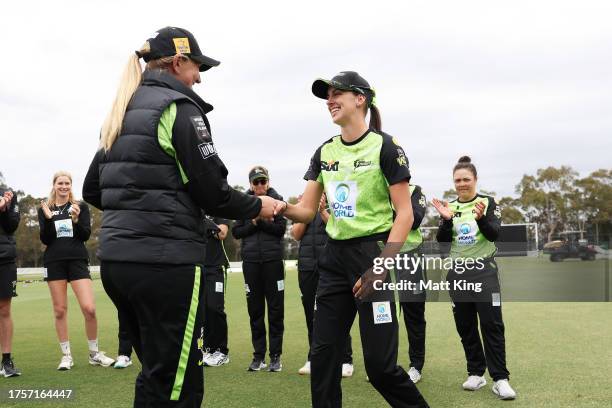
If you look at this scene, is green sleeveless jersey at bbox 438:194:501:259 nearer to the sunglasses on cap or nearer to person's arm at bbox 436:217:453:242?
person's arm at bbox 436:217:453:242

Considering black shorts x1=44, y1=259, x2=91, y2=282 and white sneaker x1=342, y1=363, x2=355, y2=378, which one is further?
black shorts x1=44, y1=259, x2=91, y2=282

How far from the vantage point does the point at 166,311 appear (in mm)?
3141

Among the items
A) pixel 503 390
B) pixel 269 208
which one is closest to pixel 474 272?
pixel 503 390

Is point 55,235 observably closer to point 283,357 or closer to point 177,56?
point 283,357

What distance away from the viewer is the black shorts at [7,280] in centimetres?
734

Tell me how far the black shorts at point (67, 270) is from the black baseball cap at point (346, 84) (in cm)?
476

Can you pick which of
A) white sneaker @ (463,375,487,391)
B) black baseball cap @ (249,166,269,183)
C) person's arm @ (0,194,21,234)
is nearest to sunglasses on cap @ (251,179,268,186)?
black baseball cap @ (249,166,269,183)

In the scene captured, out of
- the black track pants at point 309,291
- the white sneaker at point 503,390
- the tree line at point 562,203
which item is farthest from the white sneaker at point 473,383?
the tree line at point 562,203

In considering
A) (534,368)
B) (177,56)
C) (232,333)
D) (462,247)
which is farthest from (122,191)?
(232,333)

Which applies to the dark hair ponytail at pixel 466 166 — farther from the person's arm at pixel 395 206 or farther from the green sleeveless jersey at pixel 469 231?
the person's arm at pixel 395 206

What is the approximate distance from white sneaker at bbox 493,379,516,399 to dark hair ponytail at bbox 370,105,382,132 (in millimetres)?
2923

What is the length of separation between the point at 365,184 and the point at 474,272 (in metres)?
2.63

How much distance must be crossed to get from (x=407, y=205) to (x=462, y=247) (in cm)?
252

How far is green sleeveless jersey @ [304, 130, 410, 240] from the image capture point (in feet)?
13.1
